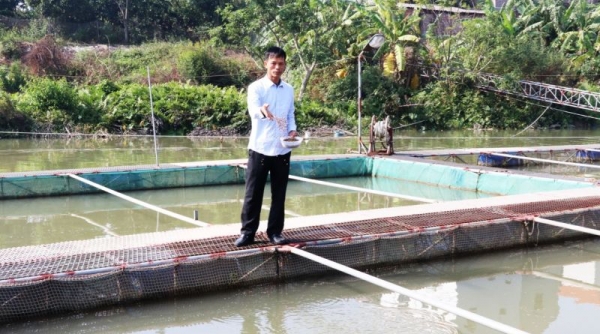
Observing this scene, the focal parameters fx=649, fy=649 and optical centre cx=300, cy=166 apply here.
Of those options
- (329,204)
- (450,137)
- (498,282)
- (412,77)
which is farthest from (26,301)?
(412,77)

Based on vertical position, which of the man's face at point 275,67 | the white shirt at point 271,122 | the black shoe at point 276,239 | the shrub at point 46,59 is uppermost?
the shrub at point 46,59

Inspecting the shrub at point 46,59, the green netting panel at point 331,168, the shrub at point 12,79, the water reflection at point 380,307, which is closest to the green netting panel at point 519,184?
the green netting panel at point 331,168

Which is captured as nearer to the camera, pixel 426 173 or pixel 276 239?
pixel 276 239

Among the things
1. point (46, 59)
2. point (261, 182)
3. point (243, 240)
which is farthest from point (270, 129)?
point (46, 59)

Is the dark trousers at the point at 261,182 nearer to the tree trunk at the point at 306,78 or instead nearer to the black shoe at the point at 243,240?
the black shoe at the point at 243,240

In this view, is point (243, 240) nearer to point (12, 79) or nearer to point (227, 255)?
point (227, 255)

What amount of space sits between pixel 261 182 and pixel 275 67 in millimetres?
744

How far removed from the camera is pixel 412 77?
2194cm

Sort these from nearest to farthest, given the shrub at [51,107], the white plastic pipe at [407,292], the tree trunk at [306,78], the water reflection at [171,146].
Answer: the white plastic pipe at [407,292], the water reflection at [171,146], the shrub at [51,107], the tree trunk at [306,78]

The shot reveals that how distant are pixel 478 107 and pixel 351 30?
16.5ft

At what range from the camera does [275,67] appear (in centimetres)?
405

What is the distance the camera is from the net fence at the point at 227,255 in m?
3.94

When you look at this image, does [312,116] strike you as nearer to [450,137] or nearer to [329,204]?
[450,137]

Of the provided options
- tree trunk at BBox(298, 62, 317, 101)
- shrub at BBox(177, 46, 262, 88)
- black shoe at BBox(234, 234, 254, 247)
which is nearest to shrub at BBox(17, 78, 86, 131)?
shrub at BBox(177, 46, 262, 88)
